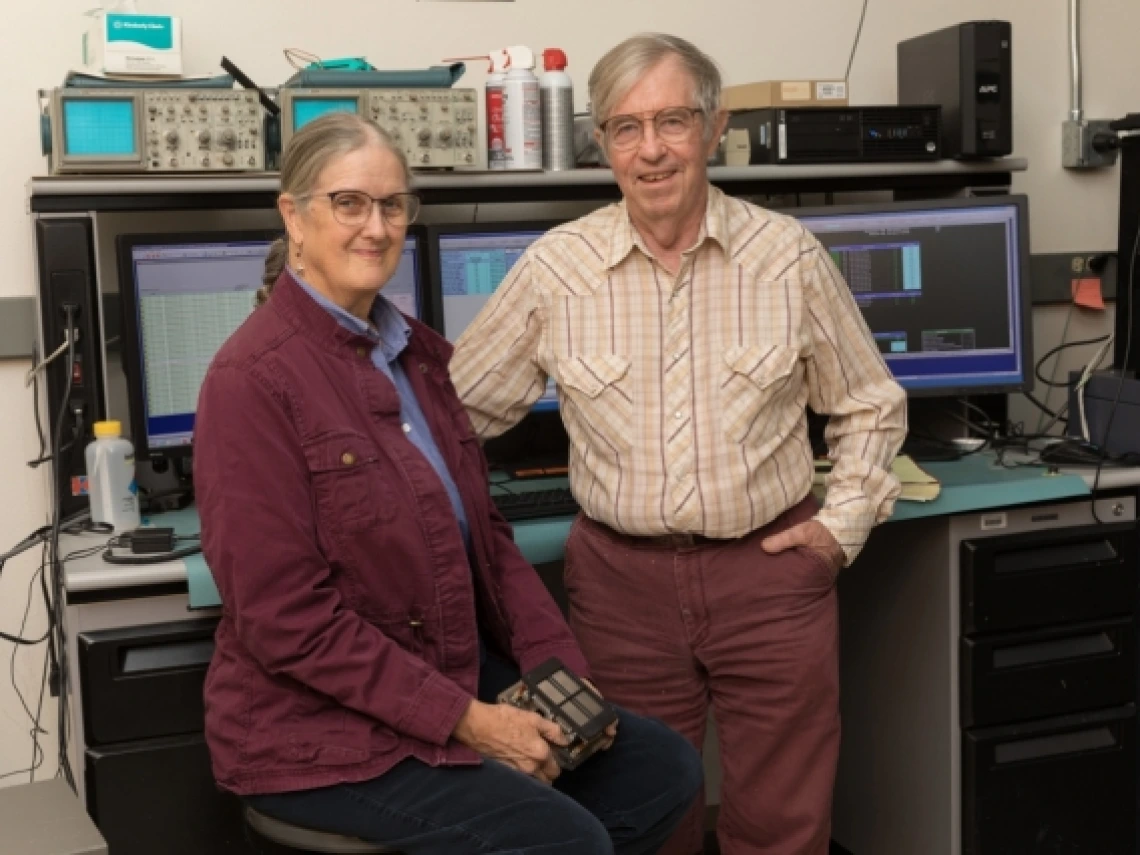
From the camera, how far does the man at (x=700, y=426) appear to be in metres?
2.11

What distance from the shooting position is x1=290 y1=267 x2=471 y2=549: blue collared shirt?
1.79 meters

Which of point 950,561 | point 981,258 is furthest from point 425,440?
point 981,258

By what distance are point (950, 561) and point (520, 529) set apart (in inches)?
28.9

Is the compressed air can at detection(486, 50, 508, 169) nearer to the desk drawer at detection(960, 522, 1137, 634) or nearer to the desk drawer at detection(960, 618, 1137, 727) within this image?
the desk drawer at detection(960, 522, 1137, 634)

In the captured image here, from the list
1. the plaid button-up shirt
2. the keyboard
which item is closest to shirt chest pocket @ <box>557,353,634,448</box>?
the plaid button-up shirt

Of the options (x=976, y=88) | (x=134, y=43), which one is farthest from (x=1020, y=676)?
(x=134, y=43)

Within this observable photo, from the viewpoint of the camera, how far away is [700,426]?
6.91ft

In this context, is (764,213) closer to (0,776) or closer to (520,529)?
(520,529)

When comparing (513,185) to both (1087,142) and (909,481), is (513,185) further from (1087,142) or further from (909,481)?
(1087,142)

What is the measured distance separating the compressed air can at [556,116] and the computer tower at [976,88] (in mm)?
766

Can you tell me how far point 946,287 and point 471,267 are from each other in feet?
2.86

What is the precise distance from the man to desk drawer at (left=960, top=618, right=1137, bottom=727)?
1.36ft

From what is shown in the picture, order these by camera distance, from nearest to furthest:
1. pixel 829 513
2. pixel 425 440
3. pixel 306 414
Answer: pixel 306 414 → pixel 425 440 → pixel 829 513

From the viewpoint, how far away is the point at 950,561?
253 cm
